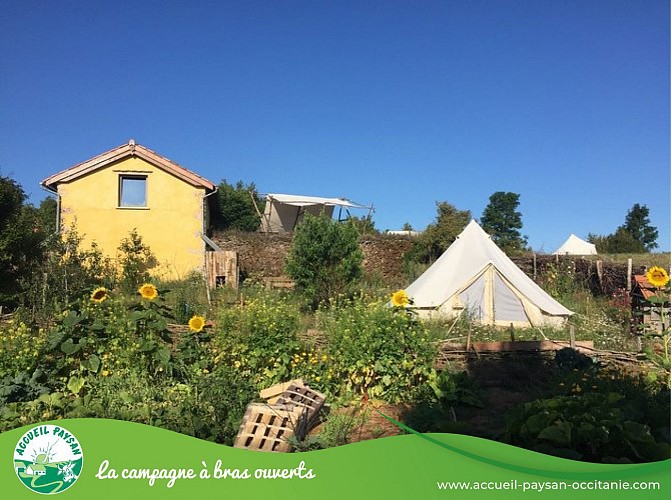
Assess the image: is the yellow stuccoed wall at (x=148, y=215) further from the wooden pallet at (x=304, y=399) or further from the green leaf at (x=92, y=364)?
the wooden pallet at (x=304, y=399)

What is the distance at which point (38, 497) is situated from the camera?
2570mm

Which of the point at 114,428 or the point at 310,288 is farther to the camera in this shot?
the point at 310,288

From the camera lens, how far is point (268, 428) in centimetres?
341

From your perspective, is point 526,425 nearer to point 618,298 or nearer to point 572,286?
point 618,298

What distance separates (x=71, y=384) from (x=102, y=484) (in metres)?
1.98

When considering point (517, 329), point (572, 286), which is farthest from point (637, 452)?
point (572, 286)

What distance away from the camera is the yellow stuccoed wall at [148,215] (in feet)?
46.0

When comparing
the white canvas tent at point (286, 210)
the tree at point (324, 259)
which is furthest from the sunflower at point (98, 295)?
the white canvas tent at point (286, 210)

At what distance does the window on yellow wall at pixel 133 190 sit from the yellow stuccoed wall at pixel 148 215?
6.2 inches

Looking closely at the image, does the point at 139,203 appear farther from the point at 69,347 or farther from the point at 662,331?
the point at 662,331

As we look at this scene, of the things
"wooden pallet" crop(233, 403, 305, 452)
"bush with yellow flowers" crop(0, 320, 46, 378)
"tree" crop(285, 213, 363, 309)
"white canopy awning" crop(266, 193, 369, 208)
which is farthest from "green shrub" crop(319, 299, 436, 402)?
"white canopy awning" crop(266, 193, 369, 208)

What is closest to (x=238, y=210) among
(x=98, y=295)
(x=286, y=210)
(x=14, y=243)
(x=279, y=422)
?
(x=286, y=210)

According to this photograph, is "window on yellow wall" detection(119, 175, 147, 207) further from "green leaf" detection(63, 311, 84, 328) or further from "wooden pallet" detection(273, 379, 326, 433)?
"wooden pallet" detection(273, 379, 326, 433)

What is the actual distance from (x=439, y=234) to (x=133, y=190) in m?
9.97
